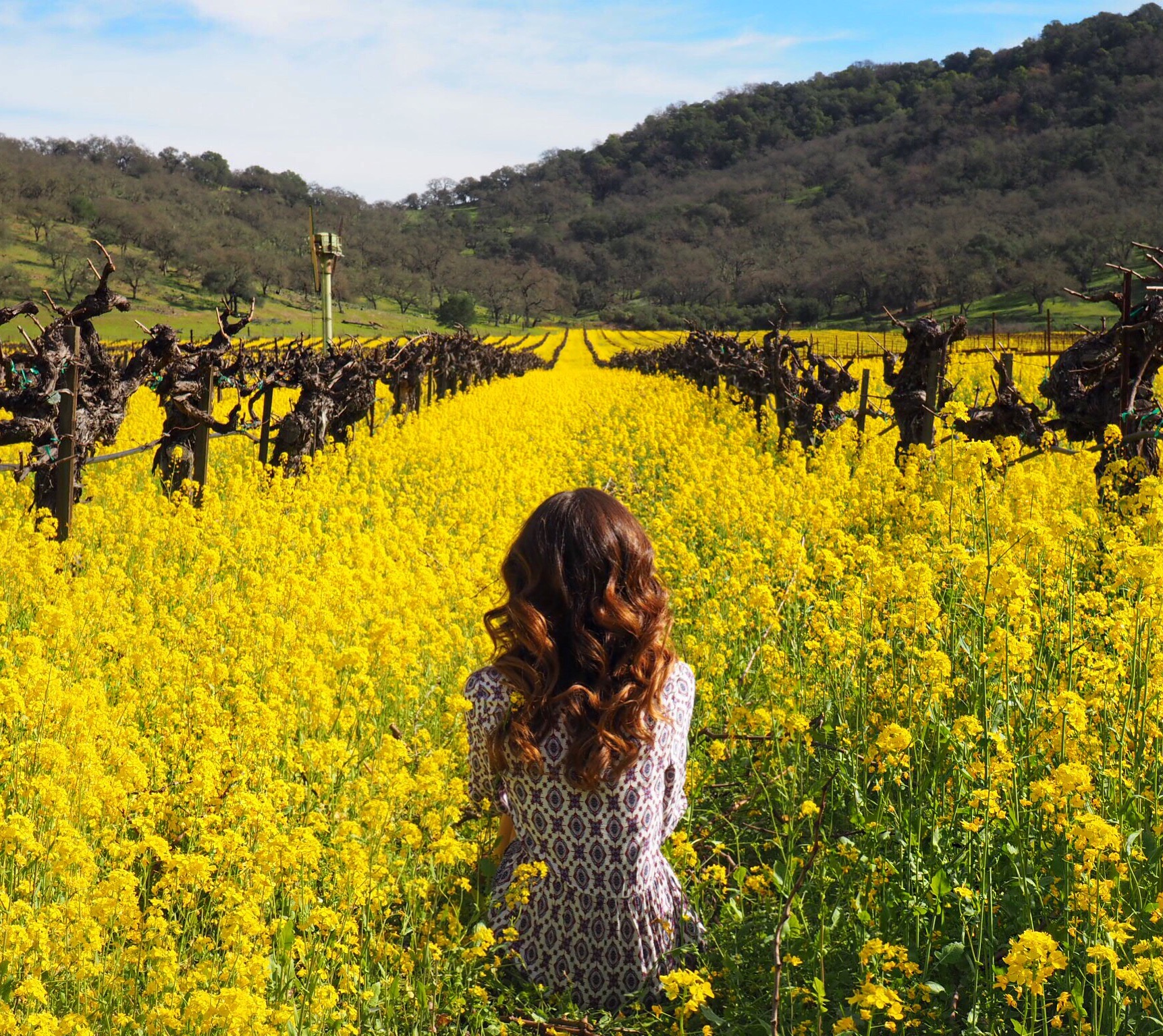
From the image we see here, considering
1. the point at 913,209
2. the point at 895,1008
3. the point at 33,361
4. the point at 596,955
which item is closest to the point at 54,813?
the point at 596,955

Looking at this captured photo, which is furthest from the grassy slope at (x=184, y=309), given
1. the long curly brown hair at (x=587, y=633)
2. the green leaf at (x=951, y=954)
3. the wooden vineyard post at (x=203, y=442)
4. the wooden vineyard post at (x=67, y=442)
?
the green leaf at (x=951, y=954)

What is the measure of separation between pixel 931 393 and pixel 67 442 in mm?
7716

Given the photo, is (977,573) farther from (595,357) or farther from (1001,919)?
(595,357)

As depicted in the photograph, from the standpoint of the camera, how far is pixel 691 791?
4.06 metres

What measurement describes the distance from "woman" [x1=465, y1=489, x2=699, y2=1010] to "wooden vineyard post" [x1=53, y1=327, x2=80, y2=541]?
5623 millimetres

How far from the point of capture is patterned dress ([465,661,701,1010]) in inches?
121

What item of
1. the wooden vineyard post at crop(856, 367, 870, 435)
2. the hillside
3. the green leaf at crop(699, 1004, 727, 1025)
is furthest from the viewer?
the hillside

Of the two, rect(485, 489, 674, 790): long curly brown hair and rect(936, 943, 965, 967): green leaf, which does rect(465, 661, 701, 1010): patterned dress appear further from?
rect(936, 943, 965, 967): green leaf

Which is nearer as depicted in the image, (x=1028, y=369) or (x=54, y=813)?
(x=54, y=813)

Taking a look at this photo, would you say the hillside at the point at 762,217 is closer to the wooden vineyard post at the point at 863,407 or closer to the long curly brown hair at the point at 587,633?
the wooden vineyard post at the point at 863,407

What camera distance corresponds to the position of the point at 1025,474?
5215mm

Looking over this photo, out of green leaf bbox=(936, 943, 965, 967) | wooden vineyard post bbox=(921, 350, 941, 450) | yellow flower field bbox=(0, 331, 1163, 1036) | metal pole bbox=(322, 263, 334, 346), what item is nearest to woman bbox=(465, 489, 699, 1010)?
yellow flower field bbox=(0, 331, 1163, 1036)

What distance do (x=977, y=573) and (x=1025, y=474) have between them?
6.57 ft

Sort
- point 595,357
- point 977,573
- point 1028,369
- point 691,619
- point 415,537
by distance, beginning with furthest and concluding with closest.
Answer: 1. point 595,357
2. point 1028,369
3. point 415,537
4. point 691,619
5. point 977,573
